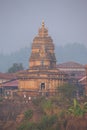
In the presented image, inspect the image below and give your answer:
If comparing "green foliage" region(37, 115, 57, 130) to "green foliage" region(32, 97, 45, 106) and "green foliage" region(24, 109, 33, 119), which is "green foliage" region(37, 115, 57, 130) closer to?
"green foliage" region(24, 109, 33, 119)

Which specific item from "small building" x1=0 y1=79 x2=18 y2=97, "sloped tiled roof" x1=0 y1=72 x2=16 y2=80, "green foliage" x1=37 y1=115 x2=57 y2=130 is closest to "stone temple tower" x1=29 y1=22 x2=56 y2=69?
"small building" x1=0 y1=79 x2=18 y2=97

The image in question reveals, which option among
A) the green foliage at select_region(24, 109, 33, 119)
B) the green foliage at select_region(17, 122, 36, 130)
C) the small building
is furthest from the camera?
the small building

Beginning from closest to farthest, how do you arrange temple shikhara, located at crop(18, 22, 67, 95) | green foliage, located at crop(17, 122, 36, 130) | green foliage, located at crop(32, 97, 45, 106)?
green foliage, located at crop(17, 122, 36, 130), green foliage, located at crop(32, 97, 45, 106), temple shikhara, located at crop(18, 22, 67, 95)

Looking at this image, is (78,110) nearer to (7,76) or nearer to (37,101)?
(37,101)

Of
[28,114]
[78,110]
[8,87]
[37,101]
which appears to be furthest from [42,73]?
[78,110]

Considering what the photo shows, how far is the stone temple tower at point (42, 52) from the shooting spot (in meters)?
81.8

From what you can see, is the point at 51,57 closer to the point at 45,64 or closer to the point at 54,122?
the point at 45,64

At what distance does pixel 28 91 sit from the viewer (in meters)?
80.7

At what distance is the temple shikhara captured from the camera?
8050 centimetres

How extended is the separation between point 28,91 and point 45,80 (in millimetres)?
1511

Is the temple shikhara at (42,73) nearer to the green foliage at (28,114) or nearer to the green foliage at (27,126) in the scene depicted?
the green foliage at (28,114)

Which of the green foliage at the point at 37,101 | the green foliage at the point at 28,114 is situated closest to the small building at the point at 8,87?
the green foliage at the point at 37,101

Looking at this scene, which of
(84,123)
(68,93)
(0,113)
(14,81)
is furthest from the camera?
(14,81)

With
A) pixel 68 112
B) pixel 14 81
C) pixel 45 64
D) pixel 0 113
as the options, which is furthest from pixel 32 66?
pixel 68 112
